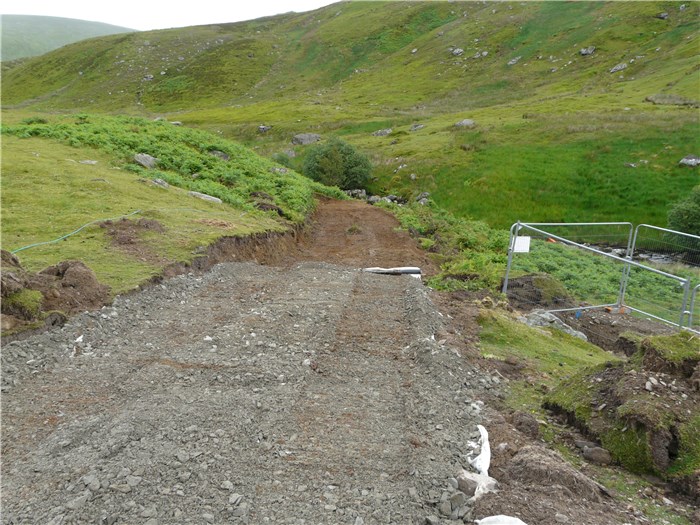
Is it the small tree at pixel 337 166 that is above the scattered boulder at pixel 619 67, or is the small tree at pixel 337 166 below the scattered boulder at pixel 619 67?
below

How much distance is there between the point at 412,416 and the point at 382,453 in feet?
3.57

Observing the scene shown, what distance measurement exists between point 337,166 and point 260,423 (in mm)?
37823

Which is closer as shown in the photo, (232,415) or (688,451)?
(688,451)

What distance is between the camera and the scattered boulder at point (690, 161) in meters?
39.2

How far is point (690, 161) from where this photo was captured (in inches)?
1555

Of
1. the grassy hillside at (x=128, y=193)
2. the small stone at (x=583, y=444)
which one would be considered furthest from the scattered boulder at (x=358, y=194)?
the small stone at (x=583, y=444)

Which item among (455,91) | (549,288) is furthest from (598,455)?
(455,91)

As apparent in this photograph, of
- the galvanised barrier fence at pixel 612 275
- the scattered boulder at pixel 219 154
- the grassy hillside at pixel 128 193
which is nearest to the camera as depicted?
the galvanised barrier fence at pixel 612 275

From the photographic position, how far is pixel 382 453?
671 cm

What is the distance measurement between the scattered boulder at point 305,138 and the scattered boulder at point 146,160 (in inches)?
1328

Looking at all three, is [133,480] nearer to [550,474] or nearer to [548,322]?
[550,474]

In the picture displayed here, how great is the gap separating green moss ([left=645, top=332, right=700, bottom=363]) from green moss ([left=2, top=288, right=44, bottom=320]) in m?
11.6

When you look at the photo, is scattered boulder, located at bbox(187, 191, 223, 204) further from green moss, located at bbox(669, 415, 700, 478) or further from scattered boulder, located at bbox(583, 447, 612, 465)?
green moss, located at bbox(669, 415, 700, 478)

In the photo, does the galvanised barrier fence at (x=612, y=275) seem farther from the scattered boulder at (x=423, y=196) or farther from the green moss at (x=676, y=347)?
the scattered boulder at (x=423, y=196)
